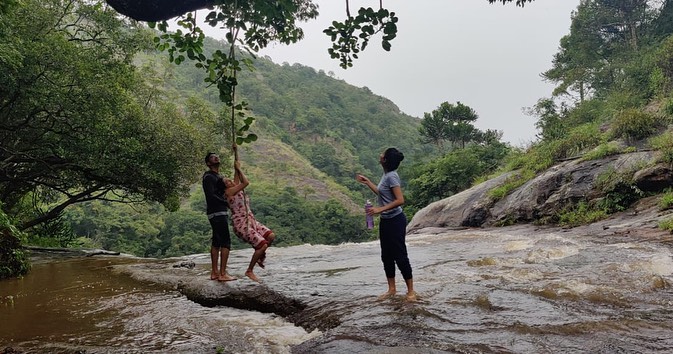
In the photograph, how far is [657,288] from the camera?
5066 mm

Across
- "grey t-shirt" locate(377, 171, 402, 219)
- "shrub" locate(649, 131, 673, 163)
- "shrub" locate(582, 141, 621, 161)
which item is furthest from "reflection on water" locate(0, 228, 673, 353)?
"shrub" locate(582, 141, 621, 161)

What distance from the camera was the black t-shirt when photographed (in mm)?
6332

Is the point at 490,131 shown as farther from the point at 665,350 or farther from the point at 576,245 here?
the point at 665,350

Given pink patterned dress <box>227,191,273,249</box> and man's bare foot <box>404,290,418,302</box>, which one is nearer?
man's bare foot <box>404,290,418,302</box>

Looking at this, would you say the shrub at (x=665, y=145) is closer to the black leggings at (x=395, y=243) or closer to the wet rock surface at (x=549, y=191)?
the wet rock surface at (x=549, y=191)

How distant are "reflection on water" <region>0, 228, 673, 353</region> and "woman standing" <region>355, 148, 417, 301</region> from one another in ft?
1.29

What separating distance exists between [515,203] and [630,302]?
12419 mm

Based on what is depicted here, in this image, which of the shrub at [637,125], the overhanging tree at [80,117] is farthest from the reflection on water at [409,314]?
the shrub at [637,125]

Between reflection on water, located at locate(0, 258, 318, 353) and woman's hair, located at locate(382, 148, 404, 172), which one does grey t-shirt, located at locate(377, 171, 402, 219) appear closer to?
woman's hair, located at locate(382, 148, 404, 172)

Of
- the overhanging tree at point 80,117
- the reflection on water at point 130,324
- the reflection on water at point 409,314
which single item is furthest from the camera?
the overhanging tree at point 80,117

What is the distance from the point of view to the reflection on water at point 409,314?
11.8 ft

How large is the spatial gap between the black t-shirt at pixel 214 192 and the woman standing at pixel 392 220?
225 cm

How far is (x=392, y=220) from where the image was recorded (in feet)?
16.9

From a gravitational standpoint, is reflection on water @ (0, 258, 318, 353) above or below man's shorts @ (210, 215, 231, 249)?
below
